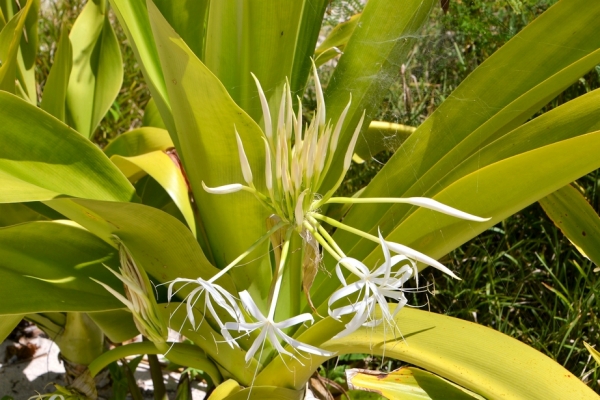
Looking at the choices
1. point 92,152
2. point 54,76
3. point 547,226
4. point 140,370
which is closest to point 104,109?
point 54,76

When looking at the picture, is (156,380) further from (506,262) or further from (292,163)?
(506,262)

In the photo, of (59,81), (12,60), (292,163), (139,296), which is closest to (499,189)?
(292,163)

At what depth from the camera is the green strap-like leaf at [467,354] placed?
2.39 ft

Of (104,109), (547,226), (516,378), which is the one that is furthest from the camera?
(547,226)

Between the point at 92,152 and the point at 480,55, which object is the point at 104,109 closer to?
the point at 92,152

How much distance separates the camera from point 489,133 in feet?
3.11

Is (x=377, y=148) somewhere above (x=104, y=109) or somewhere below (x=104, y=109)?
below

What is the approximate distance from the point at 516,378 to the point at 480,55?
1150mm

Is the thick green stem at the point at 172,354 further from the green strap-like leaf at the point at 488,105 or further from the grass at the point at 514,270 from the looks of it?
the grass at the point at 514,270

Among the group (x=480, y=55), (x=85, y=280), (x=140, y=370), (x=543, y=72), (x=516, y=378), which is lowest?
(x=516, y=378)

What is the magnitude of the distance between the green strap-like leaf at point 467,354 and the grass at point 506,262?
1.70ft

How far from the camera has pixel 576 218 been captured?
1093 mm

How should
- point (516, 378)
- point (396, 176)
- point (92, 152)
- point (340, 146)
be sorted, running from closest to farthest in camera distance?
1. point (516, 378)
2. point (92, 152)
3. point (396, 176)
4. point (340, 146)

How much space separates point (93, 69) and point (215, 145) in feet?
2.62
